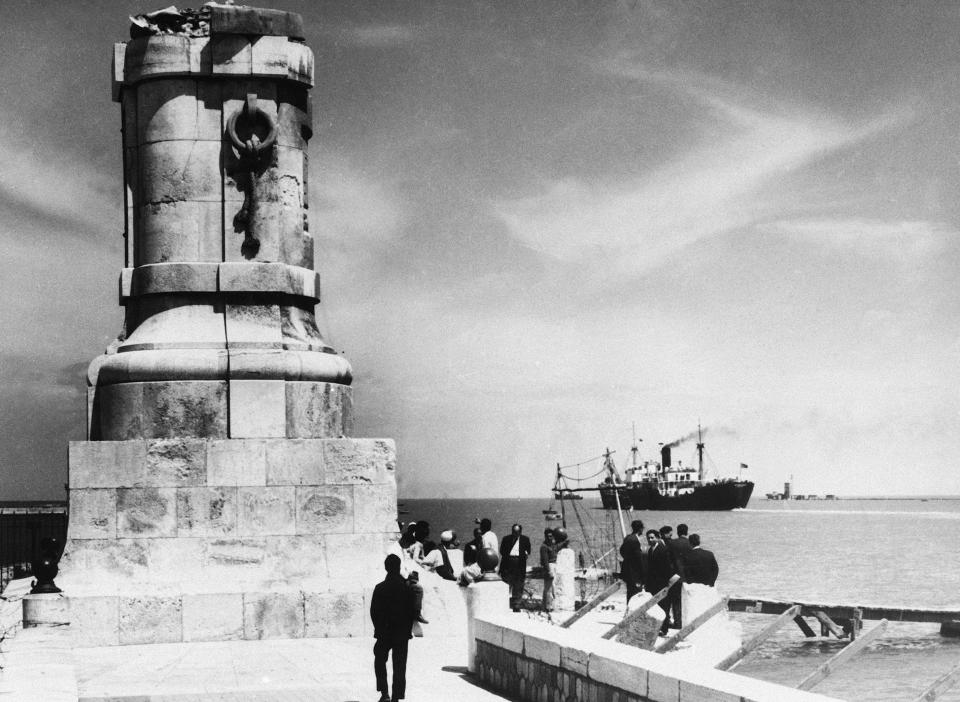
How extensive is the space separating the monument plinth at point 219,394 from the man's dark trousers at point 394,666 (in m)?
3.33

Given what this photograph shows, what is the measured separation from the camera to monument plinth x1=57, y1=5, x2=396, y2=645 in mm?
13648

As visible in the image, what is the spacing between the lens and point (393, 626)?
1050cm

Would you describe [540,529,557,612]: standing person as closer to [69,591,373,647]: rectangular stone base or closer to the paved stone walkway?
the paved stone walkway

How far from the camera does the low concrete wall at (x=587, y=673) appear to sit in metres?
7.68

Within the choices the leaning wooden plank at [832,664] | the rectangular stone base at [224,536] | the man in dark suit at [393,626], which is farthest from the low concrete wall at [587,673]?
the rectangular stone base at [224,536]

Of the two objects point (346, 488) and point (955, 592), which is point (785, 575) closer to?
point (955, 592)

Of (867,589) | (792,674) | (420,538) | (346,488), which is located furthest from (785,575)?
(346,488)

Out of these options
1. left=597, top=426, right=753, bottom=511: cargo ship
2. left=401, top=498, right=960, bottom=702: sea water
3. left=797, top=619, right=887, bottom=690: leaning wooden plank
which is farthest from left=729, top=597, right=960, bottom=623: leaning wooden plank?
left=597, top=426, right=753, bottom=511: cargo ship

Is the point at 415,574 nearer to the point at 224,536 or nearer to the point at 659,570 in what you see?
the point at 224,536

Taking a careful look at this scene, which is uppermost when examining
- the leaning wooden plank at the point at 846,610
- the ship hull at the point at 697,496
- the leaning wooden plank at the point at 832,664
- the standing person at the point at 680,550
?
the standing person at the point at 680,550

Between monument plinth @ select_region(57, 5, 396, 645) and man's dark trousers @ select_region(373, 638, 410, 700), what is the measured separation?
10.9ft

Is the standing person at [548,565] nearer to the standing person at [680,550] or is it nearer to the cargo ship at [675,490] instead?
the standing person at [680,550]

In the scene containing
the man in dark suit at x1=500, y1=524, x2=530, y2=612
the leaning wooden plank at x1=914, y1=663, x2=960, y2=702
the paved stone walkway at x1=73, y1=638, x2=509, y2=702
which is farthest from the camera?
the man in dark suit at x1=500, y1=524, x2=530, y2=612

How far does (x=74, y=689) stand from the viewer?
30.0ft
